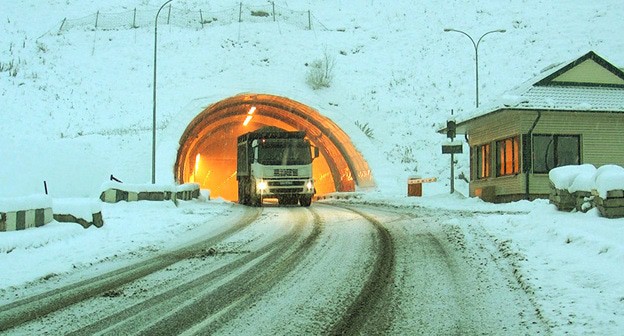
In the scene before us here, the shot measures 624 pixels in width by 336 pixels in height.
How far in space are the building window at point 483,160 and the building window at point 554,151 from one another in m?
3.24

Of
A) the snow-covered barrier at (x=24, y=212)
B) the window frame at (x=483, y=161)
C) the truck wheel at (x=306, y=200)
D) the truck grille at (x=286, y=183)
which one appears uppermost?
the window frame at (x=483, y=161)

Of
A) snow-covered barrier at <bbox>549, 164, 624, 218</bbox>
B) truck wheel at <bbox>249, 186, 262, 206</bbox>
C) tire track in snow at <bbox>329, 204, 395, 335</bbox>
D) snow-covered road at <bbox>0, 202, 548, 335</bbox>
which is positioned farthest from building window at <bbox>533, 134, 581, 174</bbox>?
tire track in snow at <bbox>329, 204, 395, 335</bbox>

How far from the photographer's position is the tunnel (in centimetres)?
3894

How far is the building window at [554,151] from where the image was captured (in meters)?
26.0

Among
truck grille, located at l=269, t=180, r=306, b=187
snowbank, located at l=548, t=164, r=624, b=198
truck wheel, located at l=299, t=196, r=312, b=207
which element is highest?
snowbank, located at l=548, t=164, r=624, b=198

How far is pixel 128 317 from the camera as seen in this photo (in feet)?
20.7

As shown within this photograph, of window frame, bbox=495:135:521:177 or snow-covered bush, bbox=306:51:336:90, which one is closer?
window frame, bbox=495:135:521:177

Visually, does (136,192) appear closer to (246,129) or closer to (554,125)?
(554,125)

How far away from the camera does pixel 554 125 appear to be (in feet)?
86.3

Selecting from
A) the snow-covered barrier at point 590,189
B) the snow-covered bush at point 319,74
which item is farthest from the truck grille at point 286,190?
the snow-covered bush at point 319,74

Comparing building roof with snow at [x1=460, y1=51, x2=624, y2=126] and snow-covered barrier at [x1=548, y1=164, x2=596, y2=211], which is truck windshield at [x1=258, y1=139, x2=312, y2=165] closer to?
building roof with snow at [x1=460, y1=51, x2=624, y2=126]

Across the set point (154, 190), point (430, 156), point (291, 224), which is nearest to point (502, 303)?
point (291, 224)

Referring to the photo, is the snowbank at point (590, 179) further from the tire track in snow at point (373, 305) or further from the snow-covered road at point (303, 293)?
the tire track in snow at point (373, 305)

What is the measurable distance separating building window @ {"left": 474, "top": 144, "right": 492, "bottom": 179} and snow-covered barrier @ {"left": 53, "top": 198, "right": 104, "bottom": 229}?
66.4ft
